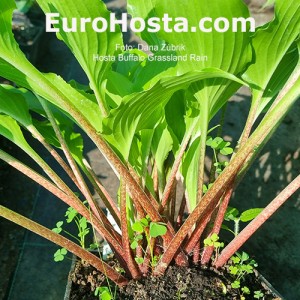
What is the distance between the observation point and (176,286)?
0.79 metres

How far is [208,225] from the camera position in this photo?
88cm

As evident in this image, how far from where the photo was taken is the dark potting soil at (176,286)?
30.7 inches

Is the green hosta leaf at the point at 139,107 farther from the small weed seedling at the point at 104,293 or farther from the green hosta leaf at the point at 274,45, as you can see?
the small weed seedling at the point at 104,293

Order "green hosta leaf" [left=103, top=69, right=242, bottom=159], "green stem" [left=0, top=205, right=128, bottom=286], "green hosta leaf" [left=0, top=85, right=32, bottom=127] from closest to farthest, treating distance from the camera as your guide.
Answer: "green hosta leaf" [left=103, top=69, right=242, bottom=159] < "green stem" [left=0, top=205, right=128, bottom=286] < "green hosta leaf" [left=0, top=85, right=32, bottom=127]

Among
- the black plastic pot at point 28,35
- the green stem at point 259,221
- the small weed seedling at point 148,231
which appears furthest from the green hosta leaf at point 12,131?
the black plastic pot at point 28,35

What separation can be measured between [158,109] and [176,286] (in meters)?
0.30

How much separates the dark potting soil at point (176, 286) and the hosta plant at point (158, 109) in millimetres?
21

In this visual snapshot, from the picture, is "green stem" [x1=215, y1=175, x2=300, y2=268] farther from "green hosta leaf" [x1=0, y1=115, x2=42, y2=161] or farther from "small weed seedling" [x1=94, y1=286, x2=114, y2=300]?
"green hosta leaf" [x1=0, y1=115, x2=42, y2=161]

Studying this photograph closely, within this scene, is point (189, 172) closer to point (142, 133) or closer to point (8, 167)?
point (142, 133)

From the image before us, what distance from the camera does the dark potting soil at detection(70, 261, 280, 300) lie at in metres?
0.78

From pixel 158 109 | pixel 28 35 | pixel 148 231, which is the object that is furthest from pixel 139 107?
pixel 28 35

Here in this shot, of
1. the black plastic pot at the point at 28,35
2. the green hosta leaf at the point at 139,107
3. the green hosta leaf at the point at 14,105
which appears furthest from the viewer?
the black plastic pot at the point at 28,35

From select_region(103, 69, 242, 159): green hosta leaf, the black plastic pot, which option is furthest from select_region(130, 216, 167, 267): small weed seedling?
the black plastic pot

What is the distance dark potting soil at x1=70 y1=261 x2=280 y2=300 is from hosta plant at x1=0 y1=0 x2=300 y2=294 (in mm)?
21
